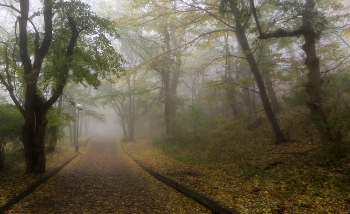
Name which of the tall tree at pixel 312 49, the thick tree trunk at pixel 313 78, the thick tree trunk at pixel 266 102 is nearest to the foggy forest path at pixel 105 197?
the thick tree trunk at pixel 313 78

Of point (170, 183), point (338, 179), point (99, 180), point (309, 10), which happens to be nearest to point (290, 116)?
point (309, 10)

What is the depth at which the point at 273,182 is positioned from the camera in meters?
6.73

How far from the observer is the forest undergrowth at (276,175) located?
511cm

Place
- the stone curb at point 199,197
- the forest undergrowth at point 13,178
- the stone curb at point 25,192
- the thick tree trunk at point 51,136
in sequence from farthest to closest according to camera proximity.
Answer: the thick tree trunk at point 51,136 → the forest undergrowth at point 13,178 → the stone curb at point 25,192 → the stone curb at point 199,197

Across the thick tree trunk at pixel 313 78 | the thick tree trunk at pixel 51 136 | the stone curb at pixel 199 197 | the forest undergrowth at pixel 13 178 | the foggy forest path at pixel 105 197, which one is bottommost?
the foggy forest path at pixel 105 197

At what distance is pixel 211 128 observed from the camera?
17.7 meters

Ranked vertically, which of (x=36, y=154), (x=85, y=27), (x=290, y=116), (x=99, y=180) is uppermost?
(x=85, y=27)

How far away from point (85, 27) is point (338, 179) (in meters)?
9.61

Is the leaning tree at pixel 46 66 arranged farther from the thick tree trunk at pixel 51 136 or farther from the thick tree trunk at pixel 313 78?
the thick tree trunk at pixel 313 78

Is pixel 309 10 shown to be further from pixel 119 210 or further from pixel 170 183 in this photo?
pixel 119 210

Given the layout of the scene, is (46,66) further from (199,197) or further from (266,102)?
(266,102)

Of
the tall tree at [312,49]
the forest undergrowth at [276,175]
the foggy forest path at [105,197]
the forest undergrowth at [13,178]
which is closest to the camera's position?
the forest undergrowth at [276,175]

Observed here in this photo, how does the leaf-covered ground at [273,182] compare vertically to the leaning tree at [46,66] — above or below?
below

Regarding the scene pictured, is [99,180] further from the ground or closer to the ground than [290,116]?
closer to the ground
